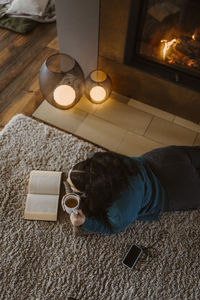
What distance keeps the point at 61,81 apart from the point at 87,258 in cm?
91

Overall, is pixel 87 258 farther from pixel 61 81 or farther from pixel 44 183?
pixel 61 81

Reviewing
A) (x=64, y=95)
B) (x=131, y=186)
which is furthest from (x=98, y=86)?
(x=131, y=186)

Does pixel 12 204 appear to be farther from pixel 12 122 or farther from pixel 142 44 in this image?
pixel 142 44

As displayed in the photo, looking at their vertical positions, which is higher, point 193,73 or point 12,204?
point 193,73

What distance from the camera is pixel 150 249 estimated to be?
→ 1312mm

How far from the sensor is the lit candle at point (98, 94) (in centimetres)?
161

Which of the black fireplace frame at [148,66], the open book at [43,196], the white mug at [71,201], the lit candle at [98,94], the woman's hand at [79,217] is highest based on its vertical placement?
the black fireplace frame at [148,66]

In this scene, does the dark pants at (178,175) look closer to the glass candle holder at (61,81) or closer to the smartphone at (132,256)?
the smartphone at (132,256)

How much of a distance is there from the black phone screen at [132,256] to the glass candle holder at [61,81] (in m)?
0.85

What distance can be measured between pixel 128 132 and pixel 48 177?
0.54m

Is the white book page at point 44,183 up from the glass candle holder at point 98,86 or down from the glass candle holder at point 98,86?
down

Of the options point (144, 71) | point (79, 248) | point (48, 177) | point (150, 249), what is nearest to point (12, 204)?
point (48, 177)

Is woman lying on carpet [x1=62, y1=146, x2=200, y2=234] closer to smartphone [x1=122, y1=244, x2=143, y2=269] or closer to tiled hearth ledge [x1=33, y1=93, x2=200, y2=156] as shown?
smartphone [x1=122, y1=244, x2=143, y2=269]

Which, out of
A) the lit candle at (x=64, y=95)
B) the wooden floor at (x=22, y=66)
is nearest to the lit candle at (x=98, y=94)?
the lit candle at (x=64, y=95)
